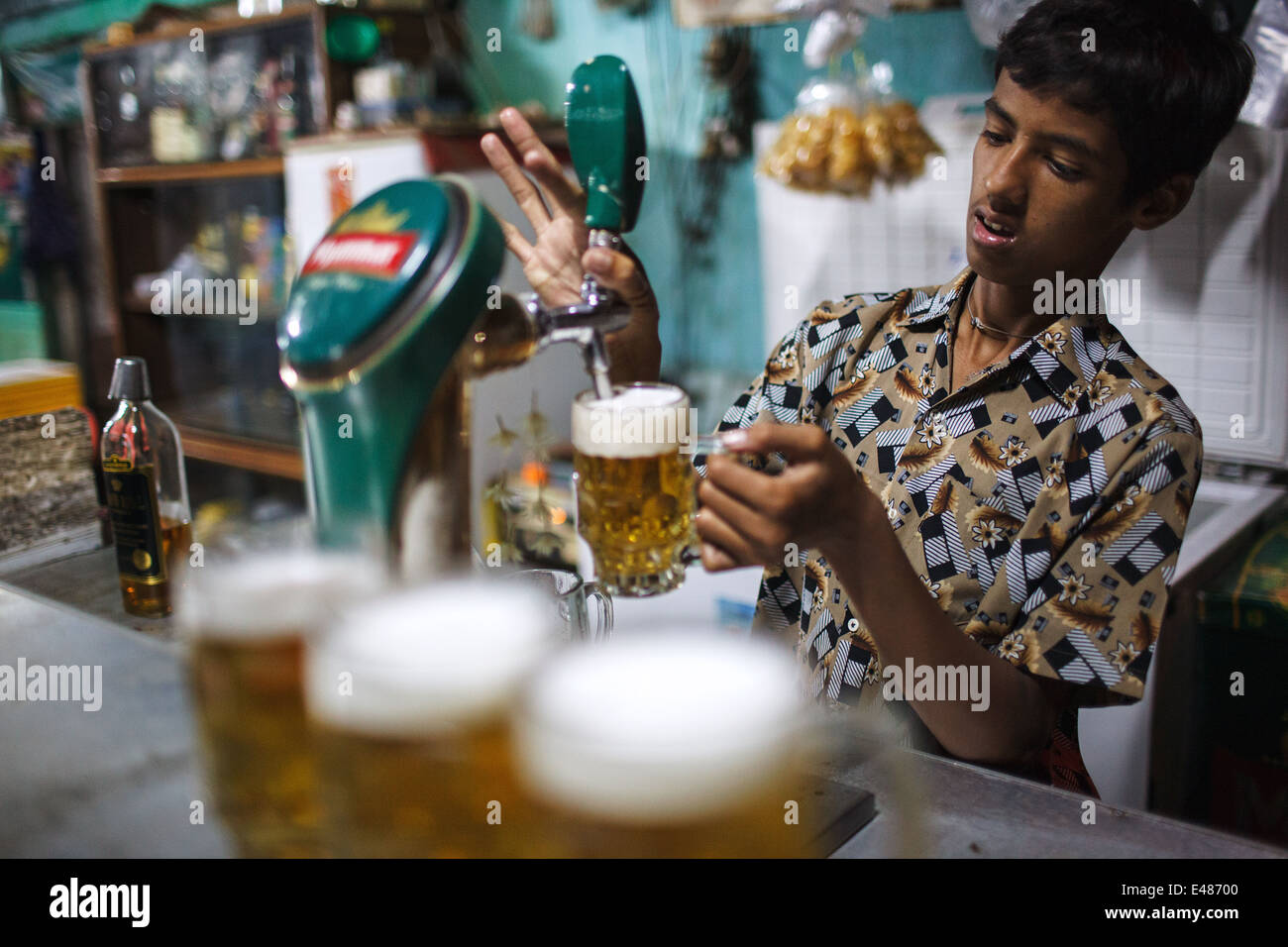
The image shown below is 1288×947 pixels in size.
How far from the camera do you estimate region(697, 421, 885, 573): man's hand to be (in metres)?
0.67

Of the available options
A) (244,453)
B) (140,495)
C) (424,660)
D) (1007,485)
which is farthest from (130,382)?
(244,453)

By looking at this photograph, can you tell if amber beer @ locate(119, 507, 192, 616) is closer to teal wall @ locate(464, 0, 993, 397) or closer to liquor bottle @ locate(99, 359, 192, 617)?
liquor bottle @ locate(99, 359, 192, 617)

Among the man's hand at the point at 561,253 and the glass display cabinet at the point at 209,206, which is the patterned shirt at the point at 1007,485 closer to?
Result: the man's hand at the point at 561,253

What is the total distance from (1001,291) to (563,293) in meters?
0.55

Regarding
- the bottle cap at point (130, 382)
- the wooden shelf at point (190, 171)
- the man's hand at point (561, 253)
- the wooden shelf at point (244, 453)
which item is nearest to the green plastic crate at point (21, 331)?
the wooden shelf at point (190, 171)

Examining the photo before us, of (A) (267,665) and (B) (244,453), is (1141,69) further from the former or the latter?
(B) (244,453)

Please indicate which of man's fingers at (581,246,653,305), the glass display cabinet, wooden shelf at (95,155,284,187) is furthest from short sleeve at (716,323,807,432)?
wooden shelf at (95,155,284,187)

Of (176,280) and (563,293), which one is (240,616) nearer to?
(563,293)

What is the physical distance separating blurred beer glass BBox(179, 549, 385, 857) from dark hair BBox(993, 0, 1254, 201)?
974 mm

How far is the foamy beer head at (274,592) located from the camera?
1.71 feet

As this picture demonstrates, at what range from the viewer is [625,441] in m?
0.69

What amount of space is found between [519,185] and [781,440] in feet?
1.99

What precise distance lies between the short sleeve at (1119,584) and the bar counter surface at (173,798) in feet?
1.13
